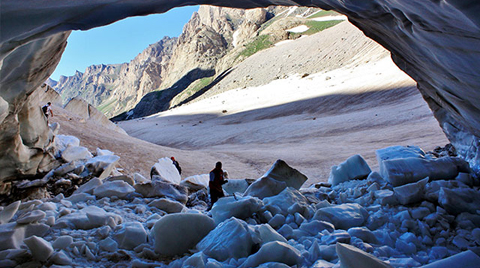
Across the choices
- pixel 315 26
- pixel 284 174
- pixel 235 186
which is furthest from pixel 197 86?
pixel 284 174

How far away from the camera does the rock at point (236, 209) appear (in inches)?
135

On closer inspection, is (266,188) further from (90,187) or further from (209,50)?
(209,50)

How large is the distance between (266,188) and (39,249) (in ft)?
8.47

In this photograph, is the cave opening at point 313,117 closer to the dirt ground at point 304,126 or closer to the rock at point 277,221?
the dirt ground at point 304,126

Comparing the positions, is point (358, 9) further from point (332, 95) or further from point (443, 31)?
point (332, 95)

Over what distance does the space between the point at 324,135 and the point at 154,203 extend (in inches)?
471

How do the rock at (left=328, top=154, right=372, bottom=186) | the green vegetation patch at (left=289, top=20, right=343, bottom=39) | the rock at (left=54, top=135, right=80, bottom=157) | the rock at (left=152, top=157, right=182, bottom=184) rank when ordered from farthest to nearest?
the green vegetation patch at (left=289, top=20, right=343, bottom=39) → the rock at (left=152, top=157, right=182, bottom=184) → the rock at (left=54, top=135, right=80, bottom=157) → the rock at (left=328, top=154, right=372, bottom=186)

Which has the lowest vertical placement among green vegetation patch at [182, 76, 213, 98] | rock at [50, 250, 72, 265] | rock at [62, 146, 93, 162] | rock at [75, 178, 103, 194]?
rock at [50, 250, 72, 265]

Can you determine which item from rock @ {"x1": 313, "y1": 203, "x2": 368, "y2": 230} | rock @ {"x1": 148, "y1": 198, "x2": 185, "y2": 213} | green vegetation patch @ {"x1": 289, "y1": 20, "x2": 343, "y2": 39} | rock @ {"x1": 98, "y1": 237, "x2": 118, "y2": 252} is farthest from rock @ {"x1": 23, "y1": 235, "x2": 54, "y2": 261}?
green vegetation patch @ {"x1": 289, "y1": 20, "x2": 343, "y2": 39}

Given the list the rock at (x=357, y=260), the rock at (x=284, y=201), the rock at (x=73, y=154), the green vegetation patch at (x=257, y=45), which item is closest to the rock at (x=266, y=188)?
the rock at (x=284, y=201)

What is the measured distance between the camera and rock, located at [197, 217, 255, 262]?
2.67m

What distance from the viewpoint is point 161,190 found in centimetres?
467

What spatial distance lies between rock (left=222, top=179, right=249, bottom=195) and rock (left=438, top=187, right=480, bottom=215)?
282 centimetres

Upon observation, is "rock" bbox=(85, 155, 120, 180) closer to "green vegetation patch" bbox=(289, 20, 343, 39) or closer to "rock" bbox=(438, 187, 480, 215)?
"rock" bbox=(438, 187, 480, 215)
